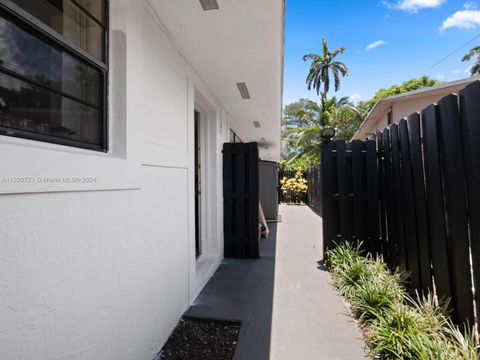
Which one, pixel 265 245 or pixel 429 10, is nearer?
pixel 265 245

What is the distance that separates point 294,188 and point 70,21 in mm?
14083

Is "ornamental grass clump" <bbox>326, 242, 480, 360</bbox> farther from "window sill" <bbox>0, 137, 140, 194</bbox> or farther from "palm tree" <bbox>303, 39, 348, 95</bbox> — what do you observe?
"palm tree" <bbox>303, 39, 348, 95</bbox>

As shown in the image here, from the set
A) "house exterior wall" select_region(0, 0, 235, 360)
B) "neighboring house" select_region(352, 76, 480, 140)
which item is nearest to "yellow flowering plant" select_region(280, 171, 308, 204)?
"neighboring house" select_region(352, 76, 480, 140)

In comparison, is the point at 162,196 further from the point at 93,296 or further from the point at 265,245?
the point at 265,245

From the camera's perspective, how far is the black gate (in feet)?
16.4

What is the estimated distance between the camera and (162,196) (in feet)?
8.23

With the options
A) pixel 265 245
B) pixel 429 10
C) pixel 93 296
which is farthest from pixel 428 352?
pixel 429 10

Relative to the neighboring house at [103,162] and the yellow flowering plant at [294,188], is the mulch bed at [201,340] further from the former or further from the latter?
the yellow flowering plant at [294,188]

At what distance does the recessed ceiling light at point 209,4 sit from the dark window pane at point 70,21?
2.90ft

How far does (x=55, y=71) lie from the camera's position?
1494 mm

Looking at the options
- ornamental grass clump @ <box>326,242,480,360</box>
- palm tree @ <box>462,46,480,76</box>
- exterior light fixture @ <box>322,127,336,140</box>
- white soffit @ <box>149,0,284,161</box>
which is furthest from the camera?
palm tree @ <box>462,46,480,76</box>

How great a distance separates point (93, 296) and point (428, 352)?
2.14 m

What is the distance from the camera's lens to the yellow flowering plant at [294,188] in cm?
1494

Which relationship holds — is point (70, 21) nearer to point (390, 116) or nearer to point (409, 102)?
point (409, 102)
